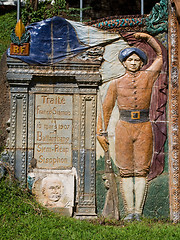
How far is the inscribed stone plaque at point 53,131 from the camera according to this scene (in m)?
7.61

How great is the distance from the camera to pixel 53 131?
25.1 feet

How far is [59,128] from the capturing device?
7664 millimetres

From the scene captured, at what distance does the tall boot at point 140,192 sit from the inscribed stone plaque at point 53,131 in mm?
1564

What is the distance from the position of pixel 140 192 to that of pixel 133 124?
1510 millimetres

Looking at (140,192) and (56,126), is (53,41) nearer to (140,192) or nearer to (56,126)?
(56,126)

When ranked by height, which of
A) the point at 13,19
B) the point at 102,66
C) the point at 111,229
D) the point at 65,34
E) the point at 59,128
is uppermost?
the point at 13,19

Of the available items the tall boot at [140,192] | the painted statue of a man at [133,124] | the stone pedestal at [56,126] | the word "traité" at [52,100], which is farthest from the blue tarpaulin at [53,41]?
the tall boot at [140,192]

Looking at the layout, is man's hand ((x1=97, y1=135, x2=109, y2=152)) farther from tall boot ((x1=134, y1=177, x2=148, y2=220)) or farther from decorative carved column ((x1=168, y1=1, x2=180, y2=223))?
decorative carved column ((x1=168, y1=1, x2=180, y2=223))

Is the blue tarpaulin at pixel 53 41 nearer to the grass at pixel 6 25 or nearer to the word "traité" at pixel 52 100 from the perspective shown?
the word "traité" at pixel 52 100

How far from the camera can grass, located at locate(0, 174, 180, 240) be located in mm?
6320

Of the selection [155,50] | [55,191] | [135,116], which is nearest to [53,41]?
[155,50]

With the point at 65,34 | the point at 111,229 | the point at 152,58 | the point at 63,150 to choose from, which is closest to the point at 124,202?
the point at 111,229

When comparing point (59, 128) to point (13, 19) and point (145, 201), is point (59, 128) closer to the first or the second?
point (145, 201)

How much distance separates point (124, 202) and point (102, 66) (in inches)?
122
